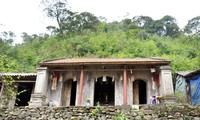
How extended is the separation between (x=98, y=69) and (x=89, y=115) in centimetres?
406

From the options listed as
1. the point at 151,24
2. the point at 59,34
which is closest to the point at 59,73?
the point at 59,34

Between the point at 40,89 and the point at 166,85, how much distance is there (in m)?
7.53

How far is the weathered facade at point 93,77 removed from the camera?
1366 centimetres

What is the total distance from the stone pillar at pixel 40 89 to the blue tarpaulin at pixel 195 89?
32.4 ft

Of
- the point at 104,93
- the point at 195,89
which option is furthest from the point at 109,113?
the point at 195,89

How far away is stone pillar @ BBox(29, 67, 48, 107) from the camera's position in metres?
12.9

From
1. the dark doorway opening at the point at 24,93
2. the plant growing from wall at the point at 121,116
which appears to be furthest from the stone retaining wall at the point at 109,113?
the dark doorway opening at the point at 24,93

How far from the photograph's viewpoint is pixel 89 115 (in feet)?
36.8

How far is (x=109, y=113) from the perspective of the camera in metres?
11.1

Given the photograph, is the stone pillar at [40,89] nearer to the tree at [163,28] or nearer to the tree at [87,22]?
the tree at [87,22]

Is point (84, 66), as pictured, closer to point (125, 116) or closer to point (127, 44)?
point (125, 116)

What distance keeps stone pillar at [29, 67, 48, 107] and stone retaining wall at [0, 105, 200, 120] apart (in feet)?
3.58

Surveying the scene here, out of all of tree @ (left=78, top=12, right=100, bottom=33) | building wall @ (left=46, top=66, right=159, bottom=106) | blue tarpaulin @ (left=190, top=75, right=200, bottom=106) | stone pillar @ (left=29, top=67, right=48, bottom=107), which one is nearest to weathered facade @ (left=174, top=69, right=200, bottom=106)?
blue tarpaulin @ (left=190, top=75, right=200, bottom=106)

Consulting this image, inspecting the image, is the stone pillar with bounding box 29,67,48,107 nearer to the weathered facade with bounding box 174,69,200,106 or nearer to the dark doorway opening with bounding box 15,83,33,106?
the dark doorway opening with bounding box 15,83,33,106
